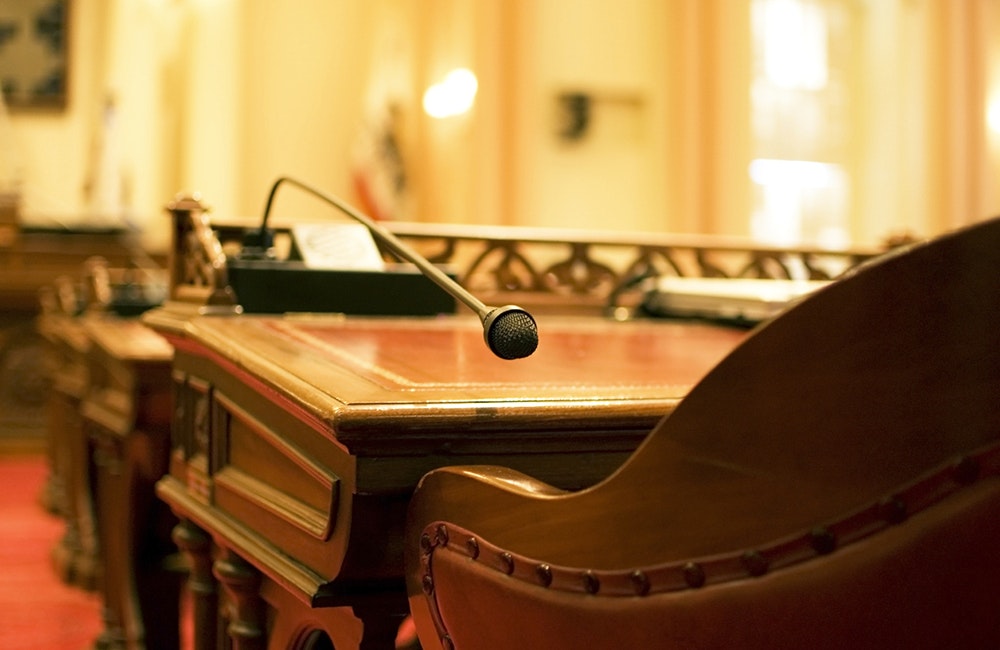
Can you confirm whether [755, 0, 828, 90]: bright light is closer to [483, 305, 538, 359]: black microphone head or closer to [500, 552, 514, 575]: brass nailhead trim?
[483, 305, 538, 359]: black microphone head

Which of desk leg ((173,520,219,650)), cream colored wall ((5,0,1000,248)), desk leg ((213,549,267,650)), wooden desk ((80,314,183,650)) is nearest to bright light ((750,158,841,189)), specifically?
cream colored wall ((5,0,1000,248))

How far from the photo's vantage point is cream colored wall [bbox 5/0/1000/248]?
20.1 ft

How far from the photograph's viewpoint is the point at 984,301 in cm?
52

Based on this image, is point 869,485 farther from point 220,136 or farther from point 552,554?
point 220,136

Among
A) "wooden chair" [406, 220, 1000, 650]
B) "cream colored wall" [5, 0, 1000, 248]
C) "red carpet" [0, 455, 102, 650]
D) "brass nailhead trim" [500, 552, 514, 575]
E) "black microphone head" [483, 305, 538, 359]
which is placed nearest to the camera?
"wooden chair" [406, 220, 1000, 650]

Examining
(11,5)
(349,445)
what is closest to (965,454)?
(349,445)

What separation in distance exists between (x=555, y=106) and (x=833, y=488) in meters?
5.76

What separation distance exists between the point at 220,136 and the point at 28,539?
12.0 feet

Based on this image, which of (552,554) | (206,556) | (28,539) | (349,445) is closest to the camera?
(552,554)

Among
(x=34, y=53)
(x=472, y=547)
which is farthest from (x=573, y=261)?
(x=34, y=53)

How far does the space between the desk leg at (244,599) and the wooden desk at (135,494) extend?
39.6 inches

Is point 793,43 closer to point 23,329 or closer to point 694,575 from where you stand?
point 23,329

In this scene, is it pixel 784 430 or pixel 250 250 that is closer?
pixel 784 430

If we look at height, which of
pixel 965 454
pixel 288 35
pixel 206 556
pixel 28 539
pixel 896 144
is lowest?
pixel 28 539
